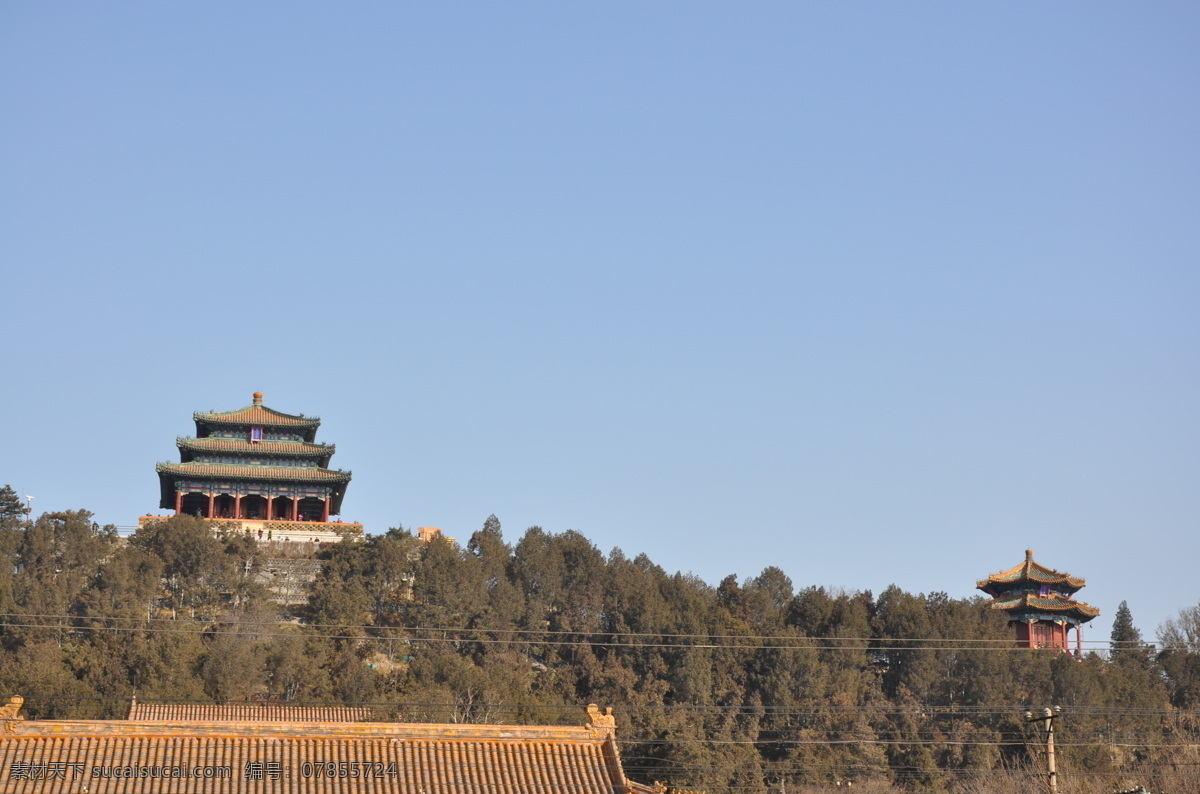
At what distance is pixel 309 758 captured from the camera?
897 inches

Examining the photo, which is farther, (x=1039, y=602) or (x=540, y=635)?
(x=1039, y=602)

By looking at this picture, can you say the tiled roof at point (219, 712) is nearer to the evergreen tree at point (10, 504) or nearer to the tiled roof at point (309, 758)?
the tiled roof at point (309, 758)

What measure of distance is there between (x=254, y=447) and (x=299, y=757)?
58525mm

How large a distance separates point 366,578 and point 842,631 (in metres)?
21.0

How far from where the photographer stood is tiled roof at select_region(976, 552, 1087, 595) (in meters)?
79.4

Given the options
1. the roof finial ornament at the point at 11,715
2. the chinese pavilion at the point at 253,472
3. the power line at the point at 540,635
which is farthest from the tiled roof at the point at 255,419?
the roof finial ornament at the point at 11,715

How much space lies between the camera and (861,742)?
55000 mm

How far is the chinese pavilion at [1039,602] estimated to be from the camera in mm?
78812

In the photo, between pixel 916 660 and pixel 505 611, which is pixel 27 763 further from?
pixel 916 660

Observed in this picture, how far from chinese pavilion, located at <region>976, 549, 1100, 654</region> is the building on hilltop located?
5917cm

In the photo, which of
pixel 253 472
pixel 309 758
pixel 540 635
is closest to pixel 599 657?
pixel 540 635

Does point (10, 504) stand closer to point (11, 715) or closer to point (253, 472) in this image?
point (253, 472)

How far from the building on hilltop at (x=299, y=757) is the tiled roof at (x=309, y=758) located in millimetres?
16

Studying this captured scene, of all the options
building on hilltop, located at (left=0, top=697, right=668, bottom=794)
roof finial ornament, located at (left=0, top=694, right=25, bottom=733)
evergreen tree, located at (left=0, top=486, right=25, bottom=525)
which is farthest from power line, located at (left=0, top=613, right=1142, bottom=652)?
building on hilltop, located at (left=0, top=697, right=668, bottom=794)
